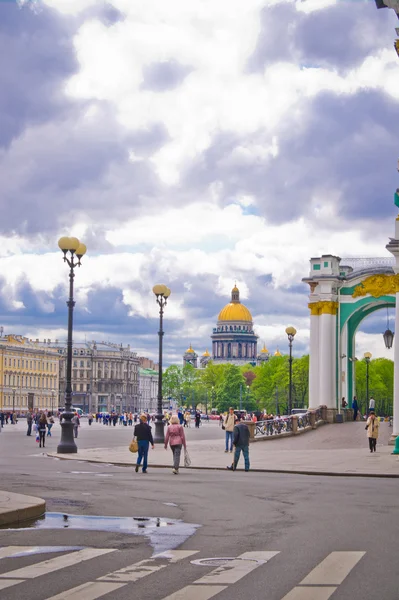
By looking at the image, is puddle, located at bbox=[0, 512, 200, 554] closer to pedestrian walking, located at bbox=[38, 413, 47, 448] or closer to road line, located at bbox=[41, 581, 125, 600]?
road line, located at bbox=[41, 581, 125, 600]

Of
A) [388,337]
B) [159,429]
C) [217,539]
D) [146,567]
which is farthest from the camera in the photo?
[388,337]

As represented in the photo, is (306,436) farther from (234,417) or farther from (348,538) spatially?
(348,538)

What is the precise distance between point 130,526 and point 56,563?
3782 millimetres

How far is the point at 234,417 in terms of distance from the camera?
131 ft

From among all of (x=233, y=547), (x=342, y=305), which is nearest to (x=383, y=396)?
(x=342, y=305)

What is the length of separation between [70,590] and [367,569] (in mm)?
3267

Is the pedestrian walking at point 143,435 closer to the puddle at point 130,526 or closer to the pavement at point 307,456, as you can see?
the pavement at point 307,456

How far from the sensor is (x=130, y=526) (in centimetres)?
1558

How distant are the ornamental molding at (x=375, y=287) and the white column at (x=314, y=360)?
2731 millimetres

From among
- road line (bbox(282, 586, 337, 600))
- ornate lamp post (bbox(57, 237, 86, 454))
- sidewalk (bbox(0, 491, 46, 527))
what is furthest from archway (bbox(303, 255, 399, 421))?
road line (bbox(282, 586, 337, 600))

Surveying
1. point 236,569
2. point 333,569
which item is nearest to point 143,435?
point 236,569

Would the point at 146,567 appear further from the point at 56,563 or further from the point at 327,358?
the point at 327,358

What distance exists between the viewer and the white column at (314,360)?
6141cm

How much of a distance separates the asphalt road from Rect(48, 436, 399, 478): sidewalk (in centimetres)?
521
